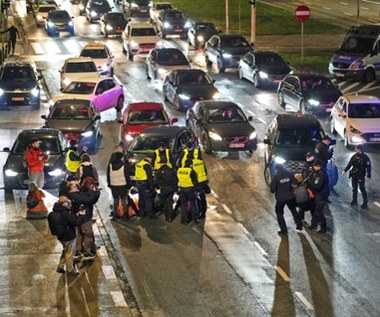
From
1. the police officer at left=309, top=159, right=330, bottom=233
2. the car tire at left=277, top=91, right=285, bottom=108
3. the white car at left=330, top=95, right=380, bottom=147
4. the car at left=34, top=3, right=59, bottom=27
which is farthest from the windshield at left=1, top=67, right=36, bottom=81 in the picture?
the car at left=34, top=3, right=59, bottom=27

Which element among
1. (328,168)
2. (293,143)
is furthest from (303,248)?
(293,143)

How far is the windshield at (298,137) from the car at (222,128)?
287 centimetres

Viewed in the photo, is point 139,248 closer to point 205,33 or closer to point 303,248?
point 303,248

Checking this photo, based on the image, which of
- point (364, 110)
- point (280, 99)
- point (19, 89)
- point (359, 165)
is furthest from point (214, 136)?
point (19, 89)

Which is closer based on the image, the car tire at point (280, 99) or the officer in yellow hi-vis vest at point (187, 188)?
the officer in yellow hi-vis vest at point (187, 188)

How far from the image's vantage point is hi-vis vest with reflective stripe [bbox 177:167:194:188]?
2344cm

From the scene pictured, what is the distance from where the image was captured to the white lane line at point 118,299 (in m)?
18.6

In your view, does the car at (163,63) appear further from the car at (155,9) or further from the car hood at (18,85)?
the car at (155,9)

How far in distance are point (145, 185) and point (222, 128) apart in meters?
8.50

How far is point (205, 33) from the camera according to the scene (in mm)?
58750

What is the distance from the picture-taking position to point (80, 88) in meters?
39.5

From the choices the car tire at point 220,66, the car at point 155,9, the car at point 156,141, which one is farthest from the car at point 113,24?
the car at point 156,141

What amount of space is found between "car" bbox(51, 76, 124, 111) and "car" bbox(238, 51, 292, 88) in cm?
741

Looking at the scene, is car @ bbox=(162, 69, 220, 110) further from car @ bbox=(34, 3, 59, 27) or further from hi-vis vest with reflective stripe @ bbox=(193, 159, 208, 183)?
car @ bbox=(34, 3, 59, 27)
